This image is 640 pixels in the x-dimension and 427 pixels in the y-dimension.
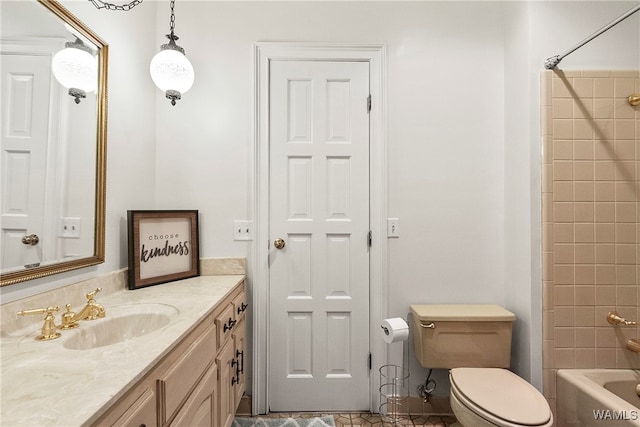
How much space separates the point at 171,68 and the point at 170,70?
1 centimetres

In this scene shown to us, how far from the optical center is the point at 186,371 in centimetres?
99

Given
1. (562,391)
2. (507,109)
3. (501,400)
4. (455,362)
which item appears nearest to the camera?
(501,400)

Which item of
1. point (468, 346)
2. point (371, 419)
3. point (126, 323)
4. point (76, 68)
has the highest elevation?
point (76, 68)

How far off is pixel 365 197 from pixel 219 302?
1031 mm

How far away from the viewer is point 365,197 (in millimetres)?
1875

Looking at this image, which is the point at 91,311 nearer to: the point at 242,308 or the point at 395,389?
the point at 242,308

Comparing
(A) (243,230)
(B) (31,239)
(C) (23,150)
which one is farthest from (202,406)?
(C) (23,150)

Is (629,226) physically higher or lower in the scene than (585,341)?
higher

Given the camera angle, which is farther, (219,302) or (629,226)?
(629,226)

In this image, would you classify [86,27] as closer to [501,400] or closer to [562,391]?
[501,400]

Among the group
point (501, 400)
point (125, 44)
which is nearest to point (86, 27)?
point (125, 44)

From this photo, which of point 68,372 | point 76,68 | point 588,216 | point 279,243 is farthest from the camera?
point 279,243

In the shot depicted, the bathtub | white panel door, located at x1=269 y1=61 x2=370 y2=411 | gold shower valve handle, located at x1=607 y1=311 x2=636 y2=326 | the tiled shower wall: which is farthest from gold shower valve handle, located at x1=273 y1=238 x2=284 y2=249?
gold shower valve handle, located at x1=607 y1=311 x2=636 y2=326

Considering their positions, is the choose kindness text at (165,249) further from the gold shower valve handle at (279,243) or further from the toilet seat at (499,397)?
the toilet seat at (499,397)
